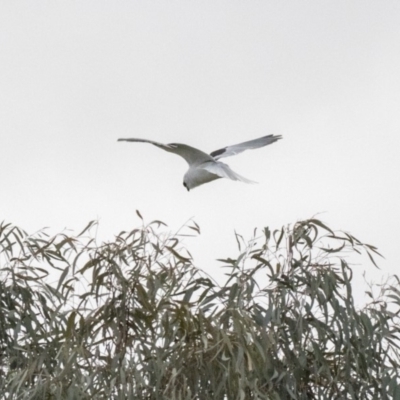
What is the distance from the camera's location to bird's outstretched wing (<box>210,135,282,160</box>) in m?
6.11

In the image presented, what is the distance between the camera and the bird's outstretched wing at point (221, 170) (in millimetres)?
4981

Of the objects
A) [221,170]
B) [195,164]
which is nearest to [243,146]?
[195,164]

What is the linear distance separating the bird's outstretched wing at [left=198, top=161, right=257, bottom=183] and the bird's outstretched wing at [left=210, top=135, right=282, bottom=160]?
2.30 ft

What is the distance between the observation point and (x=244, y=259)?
4727 mm

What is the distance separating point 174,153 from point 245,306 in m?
1.06

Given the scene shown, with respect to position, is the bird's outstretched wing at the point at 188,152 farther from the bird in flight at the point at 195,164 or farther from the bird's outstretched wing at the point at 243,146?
the bird's outstretched wing at the point at 243,146

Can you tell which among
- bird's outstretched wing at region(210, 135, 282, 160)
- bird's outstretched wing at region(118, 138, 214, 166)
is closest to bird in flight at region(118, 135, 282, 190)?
bird's outstretched wing at region(118, 138, 214, 166)

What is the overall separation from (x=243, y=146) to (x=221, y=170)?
1.06 m

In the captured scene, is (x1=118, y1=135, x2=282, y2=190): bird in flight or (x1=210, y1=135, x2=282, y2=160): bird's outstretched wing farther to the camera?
(x1=210, y1=135, x2=282, y2=160): bird's outstretched wing

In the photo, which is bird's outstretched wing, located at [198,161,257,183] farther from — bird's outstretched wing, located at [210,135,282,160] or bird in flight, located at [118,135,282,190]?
bird's outstretched wing, located at [210,135,282,160]

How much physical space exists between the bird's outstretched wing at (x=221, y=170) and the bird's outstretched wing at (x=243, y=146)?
2.30 ft

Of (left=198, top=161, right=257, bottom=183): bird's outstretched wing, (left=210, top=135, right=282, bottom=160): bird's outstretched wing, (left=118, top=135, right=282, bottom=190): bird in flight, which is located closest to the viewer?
(left=198, top=161, right=257, bottom=183): bird's outstretched wing

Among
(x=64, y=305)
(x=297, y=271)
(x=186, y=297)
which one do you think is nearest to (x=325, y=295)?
(x=297, y=271)

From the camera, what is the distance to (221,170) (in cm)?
520
